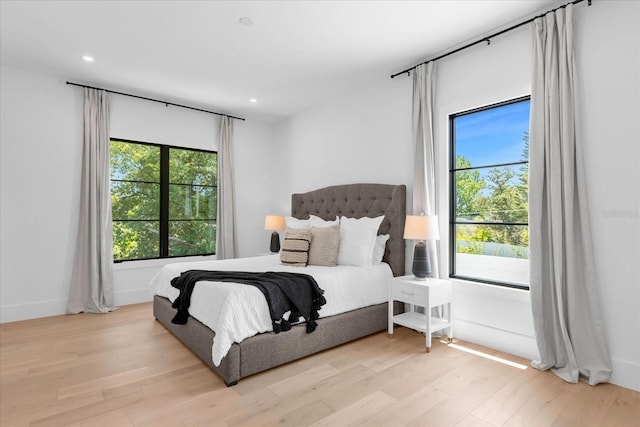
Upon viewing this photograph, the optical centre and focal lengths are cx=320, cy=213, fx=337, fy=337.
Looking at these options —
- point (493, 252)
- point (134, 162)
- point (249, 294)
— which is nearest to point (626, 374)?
point (493, 252)

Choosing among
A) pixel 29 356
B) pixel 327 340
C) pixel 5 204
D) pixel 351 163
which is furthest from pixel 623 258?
pixel 5 204

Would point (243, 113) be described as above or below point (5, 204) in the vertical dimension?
above

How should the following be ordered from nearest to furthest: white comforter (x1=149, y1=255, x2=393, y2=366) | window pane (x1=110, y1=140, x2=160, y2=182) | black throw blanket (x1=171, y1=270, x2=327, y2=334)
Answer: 1. white comforter (x1=149, y1=255, x2=393, y2=366)
2. black throw blanket (x1=171, y1=270, x2=327, y2=334)
3. window pane (x1=110, y1=140, x2=160, y2=182)

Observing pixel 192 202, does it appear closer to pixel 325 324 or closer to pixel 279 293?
pixel 279 293

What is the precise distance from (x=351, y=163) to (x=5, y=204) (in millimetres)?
3955

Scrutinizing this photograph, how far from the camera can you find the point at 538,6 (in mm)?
2578

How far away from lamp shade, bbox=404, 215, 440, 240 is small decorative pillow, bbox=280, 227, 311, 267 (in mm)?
1066

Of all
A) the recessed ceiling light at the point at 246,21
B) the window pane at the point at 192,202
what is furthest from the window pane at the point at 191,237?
the recessed ceiling light at the point at 246,21

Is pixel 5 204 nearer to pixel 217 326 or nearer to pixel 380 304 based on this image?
pixel 217 326

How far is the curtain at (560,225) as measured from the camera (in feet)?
7.83

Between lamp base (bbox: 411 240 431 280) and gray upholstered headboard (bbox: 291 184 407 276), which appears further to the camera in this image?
gray upholstered headboard (bbox: 291 184 407 276)

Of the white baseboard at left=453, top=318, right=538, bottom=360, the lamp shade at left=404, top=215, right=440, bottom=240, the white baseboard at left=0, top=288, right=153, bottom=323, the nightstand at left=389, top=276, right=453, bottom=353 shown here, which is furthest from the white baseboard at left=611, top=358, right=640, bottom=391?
the white baseboard at left=0, top=288, right=153, bottom=323

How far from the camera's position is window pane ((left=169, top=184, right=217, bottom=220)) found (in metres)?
4.89

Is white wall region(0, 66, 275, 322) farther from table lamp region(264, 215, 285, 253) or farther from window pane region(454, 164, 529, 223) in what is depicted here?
window pane region(454, 164, 529, 223)
